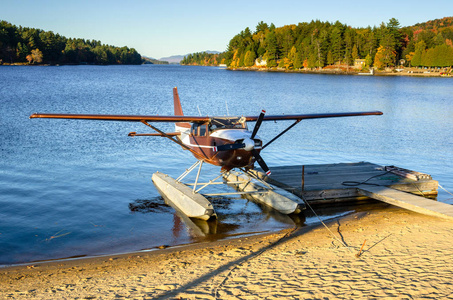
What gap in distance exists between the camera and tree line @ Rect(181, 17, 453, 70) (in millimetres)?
117625

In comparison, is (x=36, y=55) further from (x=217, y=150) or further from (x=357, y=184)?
(x=217, y=150)

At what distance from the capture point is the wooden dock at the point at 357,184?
10.6 metres

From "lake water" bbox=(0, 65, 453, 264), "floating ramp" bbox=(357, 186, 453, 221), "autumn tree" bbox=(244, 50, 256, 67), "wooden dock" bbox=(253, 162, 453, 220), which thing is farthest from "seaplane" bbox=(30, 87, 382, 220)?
"autumn tree" bbox=(244, 50, 256, 67)

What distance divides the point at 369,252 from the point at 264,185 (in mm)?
5016

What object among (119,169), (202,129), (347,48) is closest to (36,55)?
(347,48)

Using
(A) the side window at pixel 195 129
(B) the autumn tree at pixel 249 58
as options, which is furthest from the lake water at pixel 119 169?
(B) the autumn tree at pixel 249 58

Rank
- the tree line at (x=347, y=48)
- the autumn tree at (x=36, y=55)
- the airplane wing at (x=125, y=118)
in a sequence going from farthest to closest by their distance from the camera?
the autumn tree at (x=36, y=55) → the tree line at (x=347, y=48) → the airplane wing at (x=125, y=118)

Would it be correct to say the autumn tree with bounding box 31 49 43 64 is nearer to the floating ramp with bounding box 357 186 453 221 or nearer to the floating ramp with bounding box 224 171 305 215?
the floating ramp with bounding box 224 171 305 215

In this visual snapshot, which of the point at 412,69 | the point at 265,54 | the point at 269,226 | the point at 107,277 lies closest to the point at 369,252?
the point at 269,226

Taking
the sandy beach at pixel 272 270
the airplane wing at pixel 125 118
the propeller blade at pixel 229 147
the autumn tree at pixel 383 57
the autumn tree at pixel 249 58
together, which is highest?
the autumn tree at pixel 249 58

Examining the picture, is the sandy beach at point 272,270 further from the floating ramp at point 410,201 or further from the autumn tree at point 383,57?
the autumn tree at point 383,57

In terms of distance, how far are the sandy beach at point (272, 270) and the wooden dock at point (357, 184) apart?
164cm

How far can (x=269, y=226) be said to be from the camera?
9.91 m

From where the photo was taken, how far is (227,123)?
400 inches
